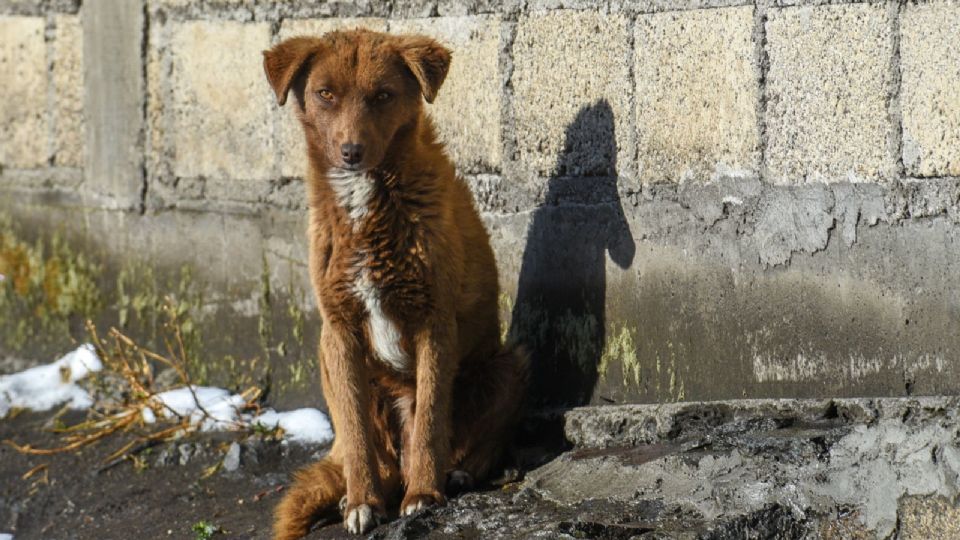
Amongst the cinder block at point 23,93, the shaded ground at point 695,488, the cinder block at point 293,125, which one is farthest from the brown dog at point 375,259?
the cinder block at point 23,93

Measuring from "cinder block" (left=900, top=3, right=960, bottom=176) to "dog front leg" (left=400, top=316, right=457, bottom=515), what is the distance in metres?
1.88

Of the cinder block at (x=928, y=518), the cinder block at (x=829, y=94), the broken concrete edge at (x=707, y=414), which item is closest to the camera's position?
the cinder block at (x=928, y=518)

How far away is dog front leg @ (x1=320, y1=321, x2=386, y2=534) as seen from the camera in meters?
4.73

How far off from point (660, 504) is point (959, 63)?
1.95 m

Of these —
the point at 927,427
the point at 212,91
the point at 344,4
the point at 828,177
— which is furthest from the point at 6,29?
the point at 927,427

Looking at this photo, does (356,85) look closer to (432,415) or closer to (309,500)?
(432,415)

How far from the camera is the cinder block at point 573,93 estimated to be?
5324mm

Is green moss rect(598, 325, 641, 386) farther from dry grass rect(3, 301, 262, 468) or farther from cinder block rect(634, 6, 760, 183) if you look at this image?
dry grass rect(3, 301, 262, 468)

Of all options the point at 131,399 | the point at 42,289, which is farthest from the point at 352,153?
the point at 42,289

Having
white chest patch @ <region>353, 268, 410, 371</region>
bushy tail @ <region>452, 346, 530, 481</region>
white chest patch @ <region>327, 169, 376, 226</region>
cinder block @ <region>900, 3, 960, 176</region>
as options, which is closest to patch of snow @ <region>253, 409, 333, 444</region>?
bushy tail @ <region>452, 346, 530, 481</region>

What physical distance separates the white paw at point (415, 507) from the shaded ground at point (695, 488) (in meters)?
0.07

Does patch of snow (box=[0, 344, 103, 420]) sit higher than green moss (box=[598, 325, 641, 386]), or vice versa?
green moss (box=[598, 325, 641, 386])

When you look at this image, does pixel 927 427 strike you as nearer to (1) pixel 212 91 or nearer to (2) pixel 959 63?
(2) pixel 959 63

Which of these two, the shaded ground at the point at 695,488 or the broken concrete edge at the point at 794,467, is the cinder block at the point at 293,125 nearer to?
the shaded ground at the point at 695,488
